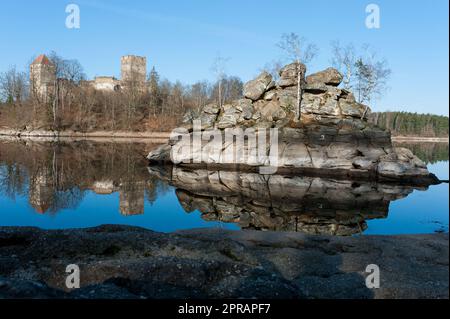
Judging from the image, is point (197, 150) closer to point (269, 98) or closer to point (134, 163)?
point (134, 163)

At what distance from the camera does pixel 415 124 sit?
168625 millimetres

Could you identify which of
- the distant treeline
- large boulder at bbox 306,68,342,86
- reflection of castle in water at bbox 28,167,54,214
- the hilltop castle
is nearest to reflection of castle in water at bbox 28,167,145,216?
reflection of castle in water at bbox 28,167,54,214

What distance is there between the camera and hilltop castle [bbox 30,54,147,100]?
98.6 meters

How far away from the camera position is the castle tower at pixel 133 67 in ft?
413

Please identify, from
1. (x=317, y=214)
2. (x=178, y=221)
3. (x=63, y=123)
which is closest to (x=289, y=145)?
(x=317, y=214)

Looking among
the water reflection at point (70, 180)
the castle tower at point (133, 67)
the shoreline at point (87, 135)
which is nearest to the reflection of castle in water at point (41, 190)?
the water reflection at point (70, 180)

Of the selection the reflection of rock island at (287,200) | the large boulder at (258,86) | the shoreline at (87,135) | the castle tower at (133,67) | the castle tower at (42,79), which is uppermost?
the castle tower at (133,67)

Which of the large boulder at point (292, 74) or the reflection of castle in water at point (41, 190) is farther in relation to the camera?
the large boulder at point (292, 74)

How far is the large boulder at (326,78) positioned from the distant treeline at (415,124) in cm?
11994

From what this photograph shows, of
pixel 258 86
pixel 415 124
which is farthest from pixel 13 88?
pixel 415 124

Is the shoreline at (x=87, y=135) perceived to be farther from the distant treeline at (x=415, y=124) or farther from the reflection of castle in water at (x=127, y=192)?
the distant treeline at (x=415, y=124)

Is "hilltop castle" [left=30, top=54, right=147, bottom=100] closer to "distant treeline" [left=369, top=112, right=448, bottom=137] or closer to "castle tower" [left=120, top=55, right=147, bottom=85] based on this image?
"castle tower" [left=120, top=55, right=147, bottom=85]

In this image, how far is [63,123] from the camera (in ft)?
293
